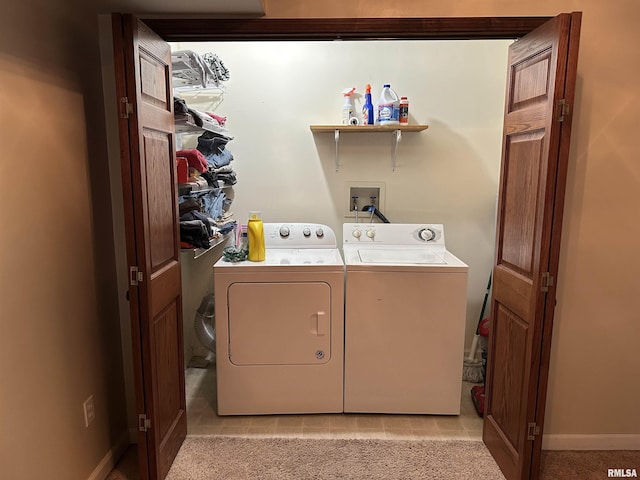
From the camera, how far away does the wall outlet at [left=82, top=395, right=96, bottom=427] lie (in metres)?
1.81

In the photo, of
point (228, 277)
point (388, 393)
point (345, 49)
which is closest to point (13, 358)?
point (228, 277)

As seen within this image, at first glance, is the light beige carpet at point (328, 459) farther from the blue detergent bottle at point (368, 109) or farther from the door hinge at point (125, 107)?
the blue detergent bottle at point (368, 109)

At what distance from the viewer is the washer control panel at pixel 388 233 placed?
290cm

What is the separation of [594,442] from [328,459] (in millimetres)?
1353

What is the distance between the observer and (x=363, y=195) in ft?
10.2

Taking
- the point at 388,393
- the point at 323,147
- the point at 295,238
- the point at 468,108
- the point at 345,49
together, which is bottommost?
the point at 388,393

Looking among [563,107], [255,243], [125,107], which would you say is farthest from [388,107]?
[125,107]

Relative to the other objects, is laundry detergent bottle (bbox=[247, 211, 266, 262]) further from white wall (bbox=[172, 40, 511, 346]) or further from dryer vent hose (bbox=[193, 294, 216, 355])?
dryer vent hose (bbox=[193, 294, 216, 355])

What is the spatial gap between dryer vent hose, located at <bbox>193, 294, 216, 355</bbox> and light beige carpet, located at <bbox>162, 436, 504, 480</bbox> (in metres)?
0.78

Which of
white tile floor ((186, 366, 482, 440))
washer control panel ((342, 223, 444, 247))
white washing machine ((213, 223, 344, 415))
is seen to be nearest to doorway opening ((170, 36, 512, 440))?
washer control panel ((342, 223, 444, 247))

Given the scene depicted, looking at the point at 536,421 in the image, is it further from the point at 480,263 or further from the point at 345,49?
the point at 345,49

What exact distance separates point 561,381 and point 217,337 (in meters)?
1.81

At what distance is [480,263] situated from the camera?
124 inches

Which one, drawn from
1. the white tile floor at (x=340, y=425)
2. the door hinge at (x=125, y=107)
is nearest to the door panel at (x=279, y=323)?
the white tile floor at (x=340, y=425)
